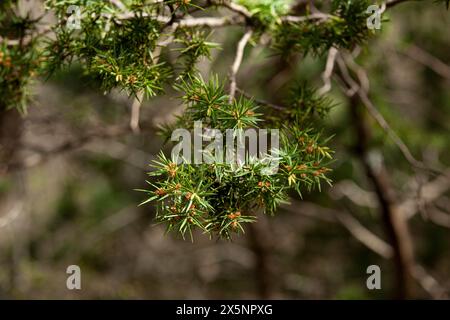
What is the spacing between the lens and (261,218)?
285 centimetres

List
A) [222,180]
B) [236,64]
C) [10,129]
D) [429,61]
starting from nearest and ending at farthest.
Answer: [222,180] → [236,64] → [10,129] → [429,61]

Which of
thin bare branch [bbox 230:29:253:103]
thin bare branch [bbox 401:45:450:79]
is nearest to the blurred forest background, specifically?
thin bare branch [bbox 401:45:450:79]

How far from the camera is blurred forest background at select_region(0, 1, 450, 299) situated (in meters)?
2.51

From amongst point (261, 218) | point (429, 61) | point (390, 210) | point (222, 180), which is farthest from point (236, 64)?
point (261, 218)

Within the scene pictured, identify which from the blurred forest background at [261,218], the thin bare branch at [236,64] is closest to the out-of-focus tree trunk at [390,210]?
the blurred forest background at [261,218]

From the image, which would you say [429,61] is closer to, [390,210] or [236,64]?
[390,210]

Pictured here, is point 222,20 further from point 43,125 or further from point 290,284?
point 290,284

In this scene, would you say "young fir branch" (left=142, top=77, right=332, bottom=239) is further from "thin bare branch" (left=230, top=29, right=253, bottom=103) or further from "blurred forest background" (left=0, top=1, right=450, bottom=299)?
"blurred forest background" (left=0, top=1, right=450, bottom=299)

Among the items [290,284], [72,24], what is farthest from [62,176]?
[72,24]

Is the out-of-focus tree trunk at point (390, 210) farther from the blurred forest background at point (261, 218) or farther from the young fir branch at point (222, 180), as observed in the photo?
the young fir branch at point (222, 180)

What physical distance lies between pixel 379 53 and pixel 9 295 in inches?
84.5

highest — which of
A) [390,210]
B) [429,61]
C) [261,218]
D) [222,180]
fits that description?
[429,61]

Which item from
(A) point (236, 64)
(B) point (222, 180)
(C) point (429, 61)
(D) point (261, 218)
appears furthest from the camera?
(D) point (261, 218)

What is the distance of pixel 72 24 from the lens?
995mm
